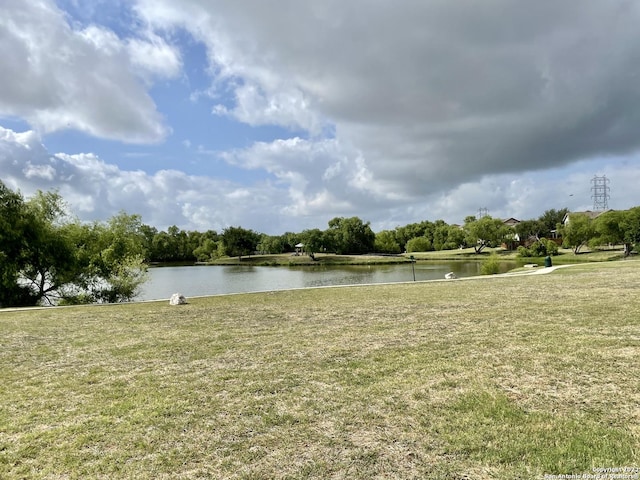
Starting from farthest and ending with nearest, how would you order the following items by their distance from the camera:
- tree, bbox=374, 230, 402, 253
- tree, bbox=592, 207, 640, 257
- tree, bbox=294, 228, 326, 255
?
tree, bbox=374, 230, 402, 253, tree, bbox=294, 228, 326, 255, tree, bbox=592, 207, 640, 257

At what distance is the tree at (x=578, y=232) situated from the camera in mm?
53875

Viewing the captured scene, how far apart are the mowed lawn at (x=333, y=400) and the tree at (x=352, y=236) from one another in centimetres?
8705

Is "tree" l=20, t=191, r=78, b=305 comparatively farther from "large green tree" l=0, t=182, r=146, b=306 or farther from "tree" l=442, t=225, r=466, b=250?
"tree" l=442, t=225, r=466, b=250

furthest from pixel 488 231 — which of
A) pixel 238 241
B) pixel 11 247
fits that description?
pixel 11 247

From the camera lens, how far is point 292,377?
5043mm

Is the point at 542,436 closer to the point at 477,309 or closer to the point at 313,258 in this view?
the point at 477,309

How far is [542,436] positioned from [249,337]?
18.2 ft

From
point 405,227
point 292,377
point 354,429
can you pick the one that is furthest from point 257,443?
point 405,227

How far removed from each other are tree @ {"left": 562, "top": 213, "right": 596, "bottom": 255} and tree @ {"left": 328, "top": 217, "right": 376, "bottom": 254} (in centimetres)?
5007

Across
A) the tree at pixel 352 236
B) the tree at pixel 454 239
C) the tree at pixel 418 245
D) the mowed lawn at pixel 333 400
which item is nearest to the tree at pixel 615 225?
the tree at pixel 454 239

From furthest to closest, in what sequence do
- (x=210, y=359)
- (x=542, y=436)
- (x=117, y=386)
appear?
(x=210, y=359) → (x=117, y=386) → (x=542, y=436)

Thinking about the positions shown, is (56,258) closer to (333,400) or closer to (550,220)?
(333,400)

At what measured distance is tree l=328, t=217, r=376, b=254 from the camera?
314ft

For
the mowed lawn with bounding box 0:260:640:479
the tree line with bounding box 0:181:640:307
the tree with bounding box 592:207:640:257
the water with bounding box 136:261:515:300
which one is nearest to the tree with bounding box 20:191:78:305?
the tree line with bounding box 0:181:640:307
